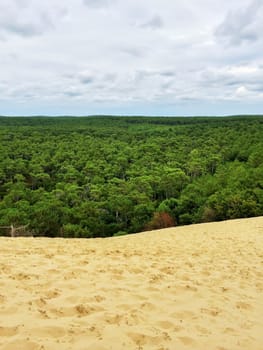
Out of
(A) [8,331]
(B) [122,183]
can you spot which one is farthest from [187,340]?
(B) [122,183]

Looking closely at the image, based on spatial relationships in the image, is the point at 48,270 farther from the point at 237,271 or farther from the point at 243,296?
the point at 237,271

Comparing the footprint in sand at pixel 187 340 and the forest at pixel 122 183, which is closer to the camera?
the footprint in sand at pixel 187 340

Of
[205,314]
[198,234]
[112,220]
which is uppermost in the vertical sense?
[205,314]

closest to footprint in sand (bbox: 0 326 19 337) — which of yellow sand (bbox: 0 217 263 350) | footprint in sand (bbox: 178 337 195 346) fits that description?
yellow sand (bbox: 0 217 263 350)

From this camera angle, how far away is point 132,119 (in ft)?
574

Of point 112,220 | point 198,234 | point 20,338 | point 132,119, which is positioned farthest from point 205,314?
point 132,119

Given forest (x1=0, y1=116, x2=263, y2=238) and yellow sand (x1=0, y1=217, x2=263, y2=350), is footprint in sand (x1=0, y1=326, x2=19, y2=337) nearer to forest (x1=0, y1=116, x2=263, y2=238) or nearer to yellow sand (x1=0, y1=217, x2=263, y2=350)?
yellow sand (x1=0, y1=217, x2=263, y2=350)

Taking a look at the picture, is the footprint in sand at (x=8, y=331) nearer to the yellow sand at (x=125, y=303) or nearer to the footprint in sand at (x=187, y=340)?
the yellow sand at (x=125, y=303)

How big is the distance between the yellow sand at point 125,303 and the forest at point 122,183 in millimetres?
21744

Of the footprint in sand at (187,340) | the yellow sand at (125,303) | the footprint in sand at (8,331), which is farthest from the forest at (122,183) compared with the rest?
the footprint in sand at (187,340)

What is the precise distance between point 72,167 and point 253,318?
60.6 metres

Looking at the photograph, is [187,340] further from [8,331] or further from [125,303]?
[8,331]

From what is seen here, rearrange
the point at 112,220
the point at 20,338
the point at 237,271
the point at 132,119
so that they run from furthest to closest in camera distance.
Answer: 1. the point at 132,119
2. the point at 112,220
3. the point at 237,271
4. the point at 20,338

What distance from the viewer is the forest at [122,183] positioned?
33688 millimetres
